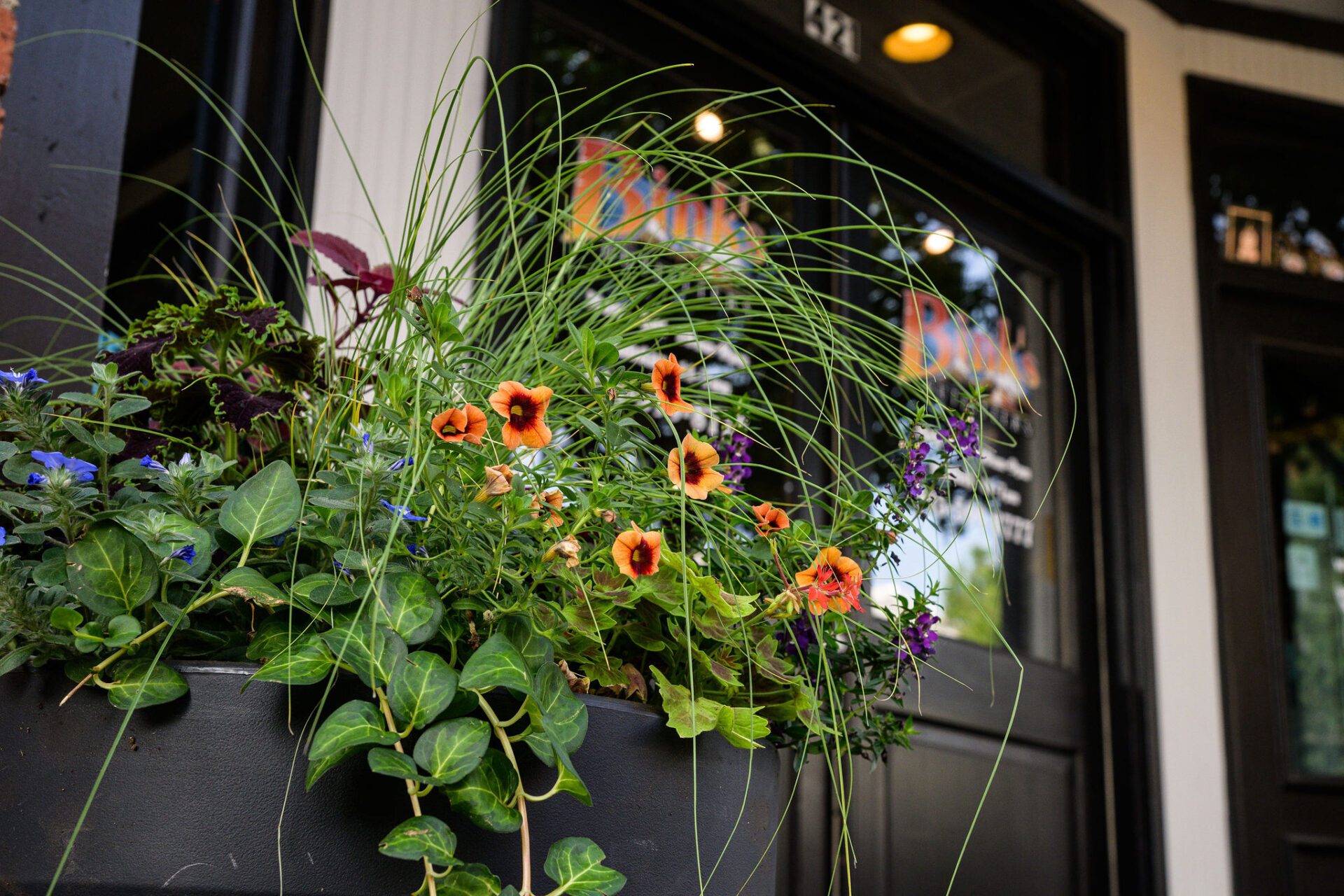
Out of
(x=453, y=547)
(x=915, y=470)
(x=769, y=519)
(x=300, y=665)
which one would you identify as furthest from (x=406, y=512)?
(x=915, y=470)

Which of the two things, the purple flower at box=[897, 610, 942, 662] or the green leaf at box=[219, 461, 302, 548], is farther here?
the purple flower at box=[897, 610, 942, 662]

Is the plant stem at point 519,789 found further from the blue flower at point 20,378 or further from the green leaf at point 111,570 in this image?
the blue flower at point 20,378

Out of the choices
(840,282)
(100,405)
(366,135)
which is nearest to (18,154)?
(366,135)

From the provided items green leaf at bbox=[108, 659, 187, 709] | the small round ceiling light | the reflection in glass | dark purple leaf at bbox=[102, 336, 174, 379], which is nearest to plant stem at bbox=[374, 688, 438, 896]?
green leaf at bbox=[108, 659, 187, 709]

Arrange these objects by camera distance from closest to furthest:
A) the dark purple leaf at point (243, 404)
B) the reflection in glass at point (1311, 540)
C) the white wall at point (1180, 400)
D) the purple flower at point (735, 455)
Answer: the dark purple leaf at point (243, 404) < the purple flower at point (735, 455) < the white wall at point (1180, 400) < the reflection in glass at point (1311, 540)

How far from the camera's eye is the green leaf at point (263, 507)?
0.64 metres

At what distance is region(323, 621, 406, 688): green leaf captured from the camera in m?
0.58

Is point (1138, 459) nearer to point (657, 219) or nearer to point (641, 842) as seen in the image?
→ point (657, 219)

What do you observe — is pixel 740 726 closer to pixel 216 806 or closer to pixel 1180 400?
pixel 216 806

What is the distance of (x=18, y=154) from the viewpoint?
129 centimetres

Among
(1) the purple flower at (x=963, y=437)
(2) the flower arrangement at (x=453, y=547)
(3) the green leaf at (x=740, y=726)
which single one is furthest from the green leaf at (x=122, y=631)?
(1) the purple flower at (x=963, y=437)

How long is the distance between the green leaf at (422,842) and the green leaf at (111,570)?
0.63 ft

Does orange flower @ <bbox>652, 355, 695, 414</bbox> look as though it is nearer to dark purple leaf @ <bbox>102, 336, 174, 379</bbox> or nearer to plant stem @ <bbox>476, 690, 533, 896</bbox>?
plant stem @ <bbox>476, 690, 533, 896</bbox>

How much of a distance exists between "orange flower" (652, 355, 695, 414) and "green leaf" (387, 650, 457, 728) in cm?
20
